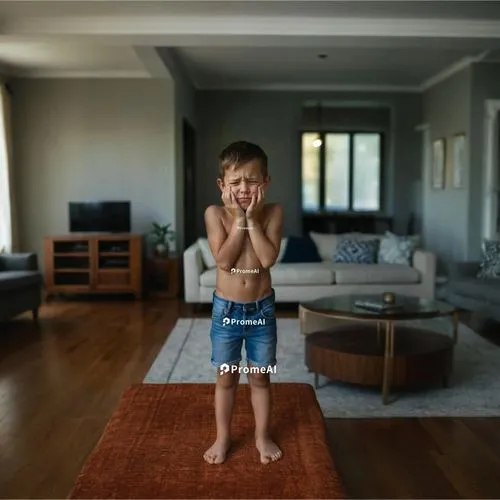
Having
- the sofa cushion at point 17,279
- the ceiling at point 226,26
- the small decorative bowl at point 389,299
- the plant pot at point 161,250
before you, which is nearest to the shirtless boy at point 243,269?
the small decorative bowl at point 389,299

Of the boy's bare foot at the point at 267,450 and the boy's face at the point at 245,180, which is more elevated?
the boy's face at the point at 245,180

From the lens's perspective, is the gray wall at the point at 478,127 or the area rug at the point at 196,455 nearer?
the area rug at the point at 196,455

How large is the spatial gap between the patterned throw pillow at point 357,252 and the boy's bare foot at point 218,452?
4.54 meters

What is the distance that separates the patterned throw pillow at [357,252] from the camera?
6.42 meters

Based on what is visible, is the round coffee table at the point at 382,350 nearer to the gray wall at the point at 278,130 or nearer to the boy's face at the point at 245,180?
the boy's face at the point at 245,180

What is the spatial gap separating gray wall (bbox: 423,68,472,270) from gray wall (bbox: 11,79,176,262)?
3.41 metres

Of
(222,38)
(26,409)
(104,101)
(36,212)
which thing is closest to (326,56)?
(222,38)

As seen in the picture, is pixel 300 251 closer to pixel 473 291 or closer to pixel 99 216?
pixel 473 291

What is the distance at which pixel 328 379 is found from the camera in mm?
3879

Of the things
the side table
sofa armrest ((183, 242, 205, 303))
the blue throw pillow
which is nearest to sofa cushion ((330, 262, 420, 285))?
the blue throw pillow

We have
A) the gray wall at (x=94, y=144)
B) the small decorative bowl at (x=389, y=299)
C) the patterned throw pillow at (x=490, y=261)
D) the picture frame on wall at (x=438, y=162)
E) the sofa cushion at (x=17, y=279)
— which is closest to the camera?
the small decorative bowl at (x=389, y=299)

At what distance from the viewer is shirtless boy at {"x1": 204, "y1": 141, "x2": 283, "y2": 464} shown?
1.85 meters

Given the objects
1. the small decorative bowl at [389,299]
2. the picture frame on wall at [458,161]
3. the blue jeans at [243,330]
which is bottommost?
the small decorative bowl at [389,299]

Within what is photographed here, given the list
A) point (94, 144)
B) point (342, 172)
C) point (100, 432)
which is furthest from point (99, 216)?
point (342, 172)
